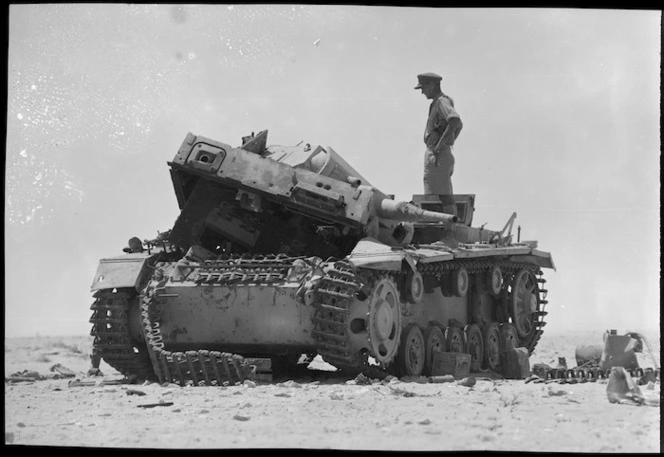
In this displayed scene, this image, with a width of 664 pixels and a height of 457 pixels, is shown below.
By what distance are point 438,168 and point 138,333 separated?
18.6ft

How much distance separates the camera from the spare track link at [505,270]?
19.0m

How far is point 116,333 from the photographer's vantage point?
1795 cm

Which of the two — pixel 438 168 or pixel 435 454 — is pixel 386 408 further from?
pixel 438 168

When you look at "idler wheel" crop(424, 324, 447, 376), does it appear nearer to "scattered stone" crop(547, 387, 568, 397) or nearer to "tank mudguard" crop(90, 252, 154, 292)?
"scattered stone" crop(547, 387, 568, 397)

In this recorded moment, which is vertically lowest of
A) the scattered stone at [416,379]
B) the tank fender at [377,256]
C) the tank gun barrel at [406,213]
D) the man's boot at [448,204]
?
the scattered stone at [416,379]

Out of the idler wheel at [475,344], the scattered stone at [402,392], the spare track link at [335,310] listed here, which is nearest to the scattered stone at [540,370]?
the idler wheel at [475,344]

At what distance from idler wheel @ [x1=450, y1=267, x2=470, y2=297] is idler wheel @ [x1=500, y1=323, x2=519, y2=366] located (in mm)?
1946

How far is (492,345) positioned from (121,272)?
6713mm

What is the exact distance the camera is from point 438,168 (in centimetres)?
2064

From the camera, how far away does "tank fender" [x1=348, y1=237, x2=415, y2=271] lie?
16.6 metres

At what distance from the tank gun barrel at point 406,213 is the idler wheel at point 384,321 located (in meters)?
1.29

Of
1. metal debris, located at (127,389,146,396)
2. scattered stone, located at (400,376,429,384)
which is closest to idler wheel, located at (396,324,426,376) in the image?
scattered stone, located at (400,376,429,384)

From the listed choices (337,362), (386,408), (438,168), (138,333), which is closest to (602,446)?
(386,408)

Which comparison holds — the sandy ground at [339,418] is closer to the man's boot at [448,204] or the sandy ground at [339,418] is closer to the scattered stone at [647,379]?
the scattered stone at [647,379]
